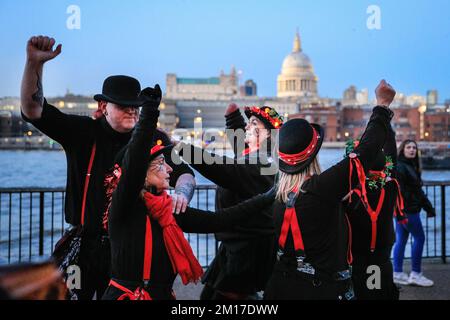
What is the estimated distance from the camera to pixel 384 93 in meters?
2.74

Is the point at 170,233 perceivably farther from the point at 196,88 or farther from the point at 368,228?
the point at 196,88

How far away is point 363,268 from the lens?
12.1 ft

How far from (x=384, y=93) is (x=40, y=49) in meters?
1.58

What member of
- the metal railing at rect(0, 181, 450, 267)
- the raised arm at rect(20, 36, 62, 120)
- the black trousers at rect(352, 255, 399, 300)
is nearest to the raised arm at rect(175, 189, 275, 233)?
the raised arm at rect(20, 36, 62, 120)

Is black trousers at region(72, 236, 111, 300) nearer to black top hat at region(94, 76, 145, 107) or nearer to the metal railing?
black top hat at region(94, 76, 145, 107)

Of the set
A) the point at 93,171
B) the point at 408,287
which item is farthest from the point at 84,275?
the point at 408,287

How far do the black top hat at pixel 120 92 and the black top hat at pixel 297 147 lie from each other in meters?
0.85

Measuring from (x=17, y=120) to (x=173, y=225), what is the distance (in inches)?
3697

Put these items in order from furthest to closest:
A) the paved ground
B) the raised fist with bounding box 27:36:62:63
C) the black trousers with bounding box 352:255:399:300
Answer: the paved ground
the black trousers with bounding box 352:255:399:300
the raised fist with bounding box 27:36:62:63

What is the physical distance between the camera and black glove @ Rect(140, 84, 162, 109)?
232 centimetres

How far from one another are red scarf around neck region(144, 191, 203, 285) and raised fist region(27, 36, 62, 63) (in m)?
0.81

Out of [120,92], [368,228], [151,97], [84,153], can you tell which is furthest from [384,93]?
[84,153]

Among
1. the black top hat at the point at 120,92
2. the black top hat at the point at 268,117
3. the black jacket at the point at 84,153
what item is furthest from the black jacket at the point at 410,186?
the black top hat at the point at 120,92

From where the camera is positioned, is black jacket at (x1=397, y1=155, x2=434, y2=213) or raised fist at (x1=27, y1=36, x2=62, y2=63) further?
black jacket at (x1=397, y1=155, x2=434, y2=213)
